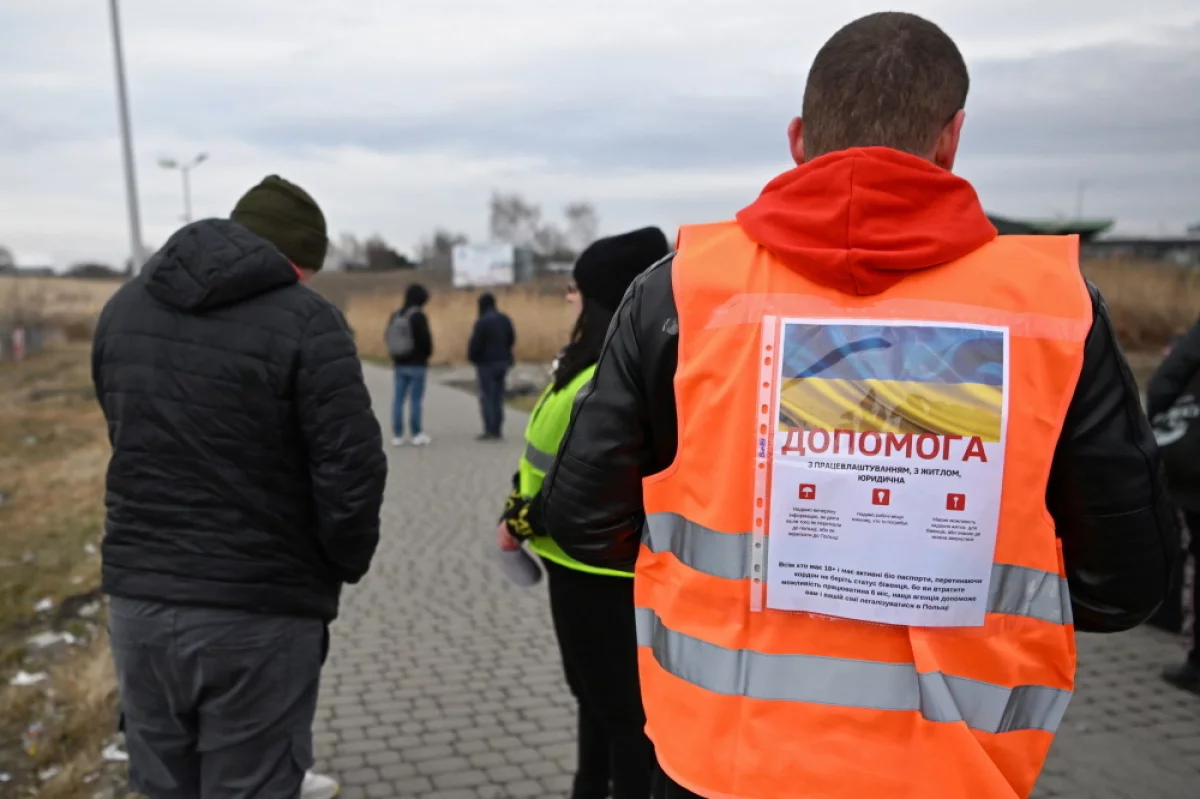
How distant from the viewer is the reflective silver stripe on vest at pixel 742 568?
1.50 m

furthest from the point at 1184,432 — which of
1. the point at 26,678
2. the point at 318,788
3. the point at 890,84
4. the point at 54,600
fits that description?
the point at 54,600

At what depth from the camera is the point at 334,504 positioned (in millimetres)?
2598

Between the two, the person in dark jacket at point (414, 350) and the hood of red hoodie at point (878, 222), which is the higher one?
the hood of red hoodie at point (878, 222)

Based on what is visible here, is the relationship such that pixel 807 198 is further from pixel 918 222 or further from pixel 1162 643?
pixel 1162 643

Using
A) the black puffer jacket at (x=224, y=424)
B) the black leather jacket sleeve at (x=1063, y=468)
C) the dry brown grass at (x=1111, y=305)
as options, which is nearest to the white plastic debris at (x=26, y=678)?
the black puffer jacket at (x=224, y=424)

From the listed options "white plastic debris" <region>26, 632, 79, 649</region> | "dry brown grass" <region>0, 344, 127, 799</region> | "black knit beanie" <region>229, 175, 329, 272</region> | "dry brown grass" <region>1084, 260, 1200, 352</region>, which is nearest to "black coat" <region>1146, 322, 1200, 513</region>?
"black knit beanie" <region>229, 175, 329, 272</region>

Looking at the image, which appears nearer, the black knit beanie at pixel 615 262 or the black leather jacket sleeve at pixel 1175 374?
the black knit beanie at pixel 615 262

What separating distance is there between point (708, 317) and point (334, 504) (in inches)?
54.9

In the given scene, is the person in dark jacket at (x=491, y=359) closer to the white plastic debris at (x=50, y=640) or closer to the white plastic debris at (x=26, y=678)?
the white plastic debris at (x=50, y=640)

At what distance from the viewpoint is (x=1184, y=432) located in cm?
476

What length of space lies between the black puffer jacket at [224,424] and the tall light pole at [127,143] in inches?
670

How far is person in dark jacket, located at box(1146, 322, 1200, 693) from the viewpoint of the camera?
15.4ft

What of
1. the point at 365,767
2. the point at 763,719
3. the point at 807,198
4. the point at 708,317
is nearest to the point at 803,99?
the point at 807,198

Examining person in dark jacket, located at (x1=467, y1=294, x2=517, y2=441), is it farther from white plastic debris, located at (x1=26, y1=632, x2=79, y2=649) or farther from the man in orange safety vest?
the man in orange safety vest
